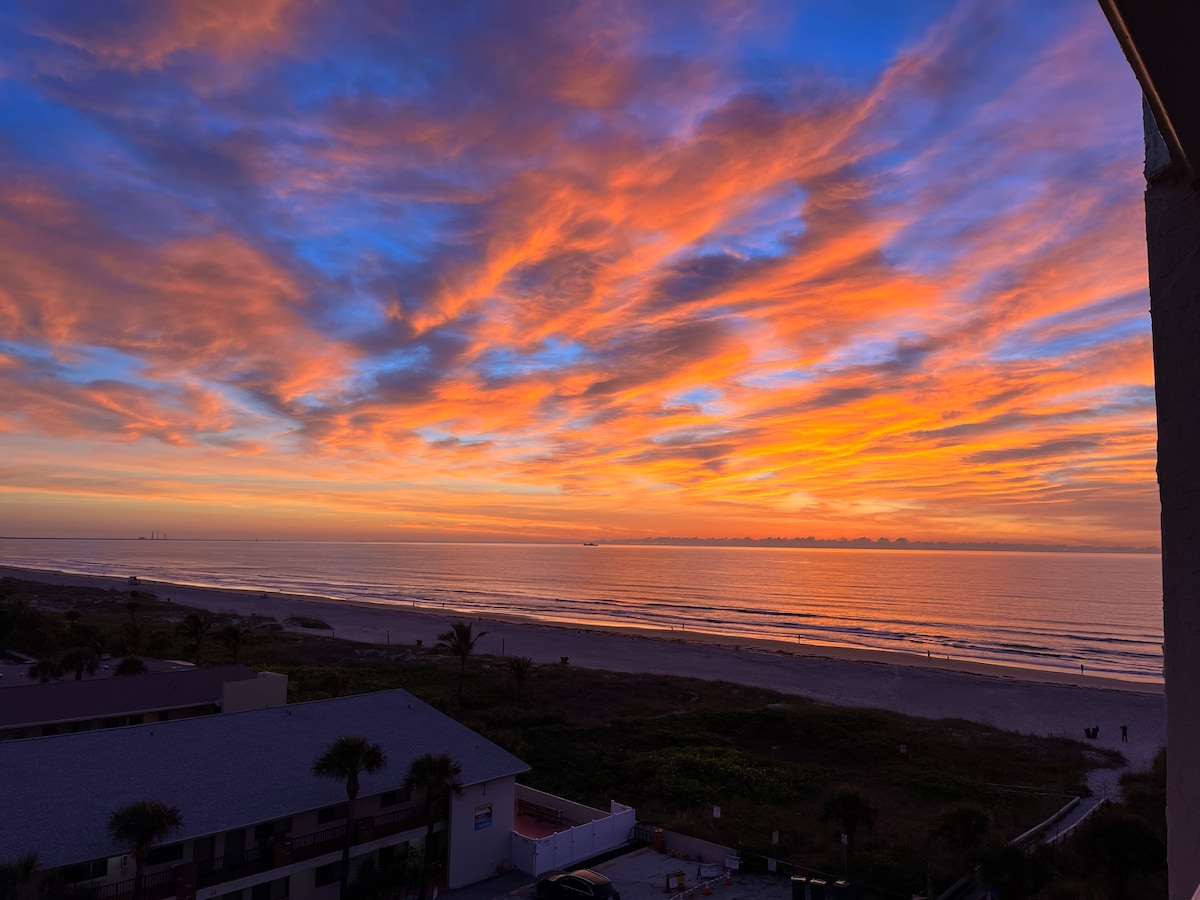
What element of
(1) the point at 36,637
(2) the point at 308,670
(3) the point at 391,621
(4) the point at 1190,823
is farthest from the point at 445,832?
(3) the point at 391,621

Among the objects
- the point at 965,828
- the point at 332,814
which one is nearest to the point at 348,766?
the point at 332,814

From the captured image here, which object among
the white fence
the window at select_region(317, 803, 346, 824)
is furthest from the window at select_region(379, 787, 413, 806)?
the white fence

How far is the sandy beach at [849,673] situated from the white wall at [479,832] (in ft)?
108

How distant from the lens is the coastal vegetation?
23297 mm

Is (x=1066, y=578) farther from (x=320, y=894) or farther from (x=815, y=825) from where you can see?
(x=320, y=894)

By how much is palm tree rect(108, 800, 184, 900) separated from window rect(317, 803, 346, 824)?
4322 millimetres

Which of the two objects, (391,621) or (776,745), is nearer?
(776,745)

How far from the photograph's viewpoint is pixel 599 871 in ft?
77.2

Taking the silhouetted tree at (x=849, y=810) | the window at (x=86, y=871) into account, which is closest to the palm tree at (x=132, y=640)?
the window at (x=86, y=871)

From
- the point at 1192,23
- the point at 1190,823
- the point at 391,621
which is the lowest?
the point at 391,621

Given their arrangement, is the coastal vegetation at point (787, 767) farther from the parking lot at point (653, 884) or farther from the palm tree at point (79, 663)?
the palm tree at point (79, 663)

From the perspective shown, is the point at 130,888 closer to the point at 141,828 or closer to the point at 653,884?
the point at 141,828

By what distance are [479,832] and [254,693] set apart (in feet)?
42.3

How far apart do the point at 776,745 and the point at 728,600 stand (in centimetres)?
9806
